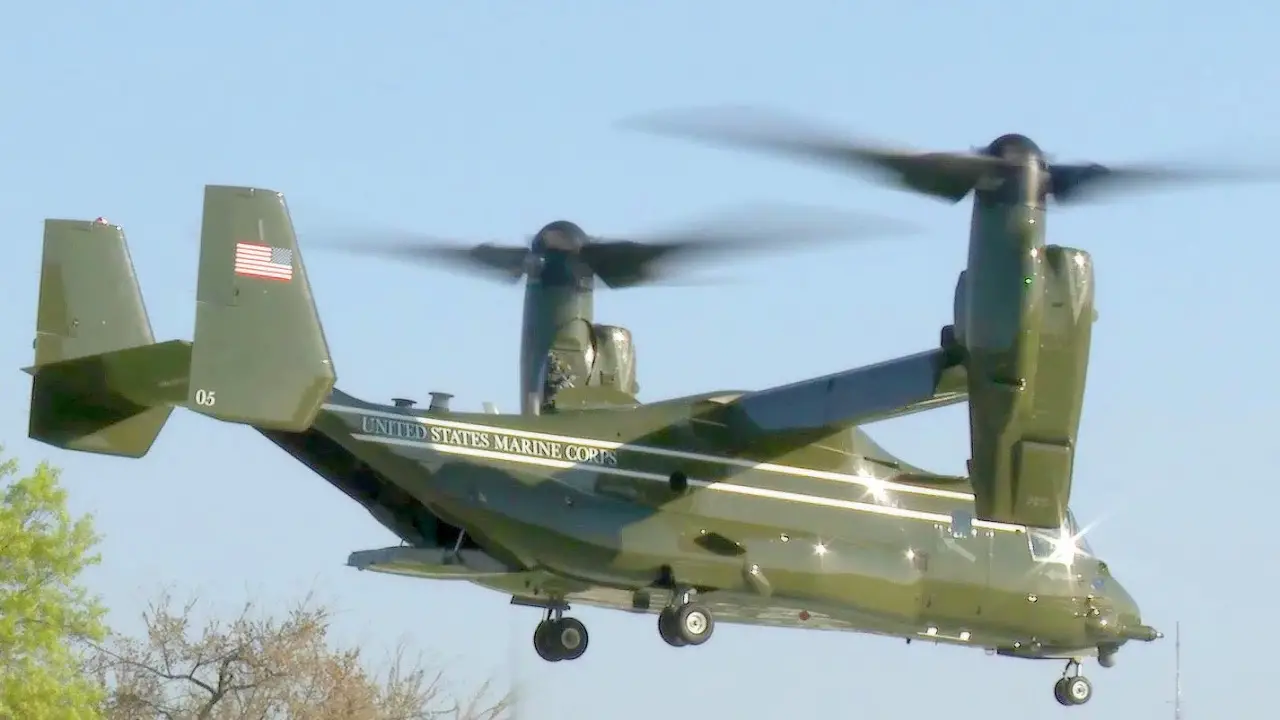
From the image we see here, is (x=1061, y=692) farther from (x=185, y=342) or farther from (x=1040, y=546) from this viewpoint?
(x=185, y=342)

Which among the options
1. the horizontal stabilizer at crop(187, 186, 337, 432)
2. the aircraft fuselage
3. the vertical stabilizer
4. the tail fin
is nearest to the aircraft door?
the aircraft fuselage

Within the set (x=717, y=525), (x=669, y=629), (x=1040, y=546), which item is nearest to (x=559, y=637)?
(x=669, y=629)

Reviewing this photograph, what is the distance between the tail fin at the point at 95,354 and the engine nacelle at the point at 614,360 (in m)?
6.27

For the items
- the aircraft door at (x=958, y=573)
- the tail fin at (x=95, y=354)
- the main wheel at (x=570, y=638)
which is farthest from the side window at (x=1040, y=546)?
the tail fin at (x=95, y=354)

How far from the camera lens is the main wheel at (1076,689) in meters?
33.7

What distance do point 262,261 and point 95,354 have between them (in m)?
3.21

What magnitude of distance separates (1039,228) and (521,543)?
7.66 meters

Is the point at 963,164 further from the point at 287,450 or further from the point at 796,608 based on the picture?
the point at 287,450

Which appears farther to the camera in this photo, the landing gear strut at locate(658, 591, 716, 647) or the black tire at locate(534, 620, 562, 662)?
the black tire at locate(534, 620, 562, 662)

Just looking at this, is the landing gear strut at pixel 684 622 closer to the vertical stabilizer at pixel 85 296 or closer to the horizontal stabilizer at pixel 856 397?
the horizontal stabilizer at pixel 856 397

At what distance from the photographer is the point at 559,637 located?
31.9 m

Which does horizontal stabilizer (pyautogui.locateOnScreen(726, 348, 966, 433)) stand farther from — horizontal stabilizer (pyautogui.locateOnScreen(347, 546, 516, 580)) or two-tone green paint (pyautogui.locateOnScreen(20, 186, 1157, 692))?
horizontal stabilizer (pyautogui.locateOnScreen(347, 546, 516, 580))

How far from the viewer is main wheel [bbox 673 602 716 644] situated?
3009 cm

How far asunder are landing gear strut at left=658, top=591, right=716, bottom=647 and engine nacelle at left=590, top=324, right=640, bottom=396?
3367 millimetres
